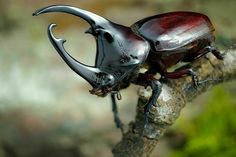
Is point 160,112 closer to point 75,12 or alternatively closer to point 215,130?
point 75,12

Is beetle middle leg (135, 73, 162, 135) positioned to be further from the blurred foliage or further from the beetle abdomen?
the blurred foliage

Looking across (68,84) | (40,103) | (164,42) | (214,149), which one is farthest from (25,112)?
(164,42)

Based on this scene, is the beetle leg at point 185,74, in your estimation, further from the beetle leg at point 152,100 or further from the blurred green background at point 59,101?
the blurred green background at point 59,101

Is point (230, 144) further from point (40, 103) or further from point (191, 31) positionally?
point (40, 103)

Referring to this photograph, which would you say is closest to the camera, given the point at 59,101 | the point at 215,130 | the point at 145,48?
the point at 145,48

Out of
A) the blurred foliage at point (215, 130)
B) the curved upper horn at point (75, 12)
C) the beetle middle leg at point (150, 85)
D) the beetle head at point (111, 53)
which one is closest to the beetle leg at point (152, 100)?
the beetle middle leg at point (150, 85)

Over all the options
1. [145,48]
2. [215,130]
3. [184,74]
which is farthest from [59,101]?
[184,74]

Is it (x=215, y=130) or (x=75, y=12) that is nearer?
(x=75, y=12)
